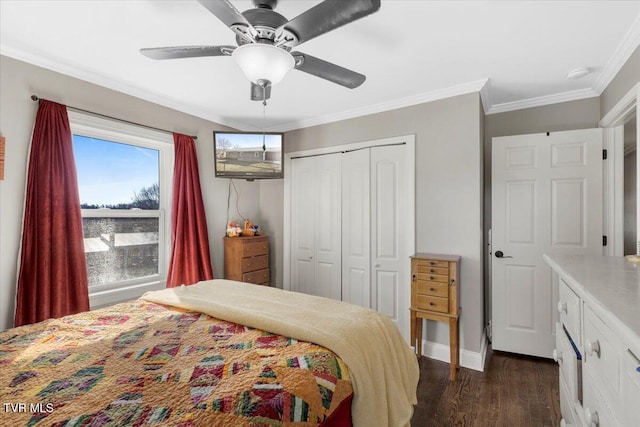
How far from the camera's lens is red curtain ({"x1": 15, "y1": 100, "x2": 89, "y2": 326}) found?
2.19m

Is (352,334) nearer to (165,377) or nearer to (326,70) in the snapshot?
(165,377)

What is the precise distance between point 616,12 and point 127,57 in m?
3.16

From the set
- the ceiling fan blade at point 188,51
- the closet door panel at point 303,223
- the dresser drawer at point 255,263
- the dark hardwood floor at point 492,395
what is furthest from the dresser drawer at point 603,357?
the dresser drawer at point 255,263

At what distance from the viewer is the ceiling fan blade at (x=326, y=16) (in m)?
1.19

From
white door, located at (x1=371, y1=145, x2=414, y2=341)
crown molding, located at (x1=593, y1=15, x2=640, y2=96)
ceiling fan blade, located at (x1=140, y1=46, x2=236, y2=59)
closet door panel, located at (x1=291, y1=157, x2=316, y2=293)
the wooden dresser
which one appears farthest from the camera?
closet door panel, located at (x1=291, y1=157, x2=316, y2=293)

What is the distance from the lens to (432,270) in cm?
266

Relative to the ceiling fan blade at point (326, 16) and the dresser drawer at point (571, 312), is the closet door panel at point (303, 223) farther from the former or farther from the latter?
the dresser drawer at point (571, 312)

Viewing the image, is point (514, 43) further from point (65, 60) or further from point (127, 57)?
Answer: point (65, 60)

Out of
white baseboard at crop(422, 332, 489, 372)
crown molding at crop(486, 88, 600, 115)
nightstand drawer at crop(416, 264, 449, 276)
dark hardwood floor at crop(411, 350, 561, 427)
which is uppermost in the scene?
crown molding at crop(486, 88, 600, 115)

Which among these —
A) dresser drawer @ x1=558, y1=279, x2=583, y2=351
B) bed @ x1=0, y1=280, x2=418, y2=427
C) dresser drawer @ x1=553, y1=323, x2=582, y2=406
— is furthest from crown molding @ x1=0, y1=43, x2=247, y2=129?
dresser drawer @ x1=553, y1=323, x2=582, y2=406

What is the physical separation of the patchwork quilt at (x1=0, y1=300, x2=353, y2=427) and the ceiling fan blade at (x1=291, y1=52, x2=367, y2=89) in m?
1.43

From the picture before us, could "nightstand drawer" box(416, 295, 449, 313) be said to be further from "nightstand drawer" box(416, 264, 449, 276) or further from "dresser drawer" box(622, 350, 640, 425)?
"dresser drawer" box(622, 350, 640, 425)

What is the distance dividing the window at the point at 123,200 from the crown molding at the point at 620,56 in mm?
3721

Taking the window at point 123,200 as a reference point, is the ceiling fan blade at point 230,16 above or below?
above
